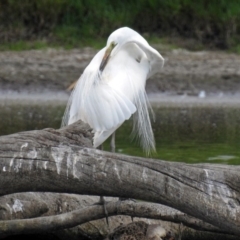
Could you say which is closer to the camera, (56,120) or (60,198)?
(60,198)

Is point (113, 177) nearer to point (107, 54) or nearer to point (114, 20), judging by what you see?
point (107, 54)

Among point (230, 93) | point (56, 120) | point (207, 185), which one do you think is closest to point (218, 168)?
point (207, 185)

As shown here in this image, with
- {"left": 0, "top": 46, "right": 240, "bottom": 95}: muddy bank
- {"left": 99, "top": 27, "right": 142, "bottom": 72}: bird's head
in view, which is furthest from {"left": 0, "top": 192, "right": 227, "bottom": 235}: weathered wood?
{"left": 0, "top": 46, "right": 240, "bottom": 95}: muddy bank

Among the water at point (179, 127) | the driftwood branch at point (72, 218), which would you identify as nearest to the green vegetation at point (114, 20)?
the water at point (179, 127)

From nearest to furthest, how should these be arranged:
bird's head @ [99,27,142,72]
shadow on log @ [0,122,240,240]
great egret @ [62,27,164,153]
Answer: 1. shadow on log @ [0,122,240,240]
2. great egret @ [62,27,164,153]
3. bird's head @ [99,27,142,72]

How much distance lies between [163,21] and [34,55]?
7.53ft

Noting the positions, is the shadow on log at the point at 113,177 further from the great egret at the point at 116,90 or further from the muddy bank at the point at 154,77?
the muddy bank at the point at 154,77

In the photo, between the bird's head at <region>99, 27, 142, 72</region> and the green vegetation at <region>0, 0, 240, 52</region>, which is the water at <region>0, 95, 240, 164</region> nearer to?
the bird's head at <region>99, 27, 142, 72</region>

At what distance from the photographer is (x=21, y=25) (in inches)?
584

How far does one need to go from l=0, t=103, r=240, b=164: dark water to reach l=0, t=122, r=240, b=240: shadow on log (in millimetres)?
3656

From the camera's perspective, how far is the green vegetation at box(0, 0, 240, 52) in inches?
579

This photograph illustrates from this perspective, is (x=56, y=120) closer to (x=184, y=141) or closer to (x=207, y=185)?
(x=184, y=141)

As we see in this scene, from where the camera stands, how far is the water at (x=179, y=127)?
9469mm

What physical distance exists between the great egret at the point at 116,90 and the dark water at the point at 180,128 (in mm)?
1231
